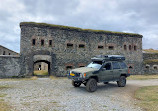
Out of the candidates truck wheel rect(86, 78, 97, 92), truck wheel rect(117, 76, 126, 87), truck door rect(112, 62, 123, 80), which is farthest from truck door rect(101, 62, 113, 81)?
truck wheel rect(117, 76, 126, 87)

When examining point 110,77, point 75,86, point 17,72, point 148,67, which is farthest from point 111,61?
point 148,67

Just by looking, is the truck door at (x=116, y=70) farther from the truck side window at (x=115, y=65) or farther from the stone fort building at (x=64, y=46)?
the stone fort building at (x=64, y=46)

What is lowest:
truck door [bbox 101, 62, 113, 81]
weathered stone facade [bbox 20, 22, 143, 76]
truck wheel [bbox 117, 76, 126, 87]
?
truck wheel [bbox 117, 76, 126, 87]

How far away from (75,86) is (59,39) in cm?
855

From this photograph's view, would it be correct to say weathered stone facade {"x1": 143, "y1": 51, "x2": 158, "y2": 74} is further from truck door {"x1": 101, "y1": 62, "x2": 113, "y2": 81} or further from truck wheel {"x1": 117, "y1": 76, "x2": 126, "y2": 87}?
truck door {"x1": 101, "y1": 62, "x2": 113, "y2": 81}

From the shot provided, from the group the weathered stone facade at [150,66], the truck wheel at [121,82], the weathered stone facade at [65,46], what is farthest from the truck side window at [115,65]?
the weathered stone facade at [150,66]

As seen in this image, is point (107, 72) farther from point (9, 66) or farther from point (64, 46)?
point (9, 66)

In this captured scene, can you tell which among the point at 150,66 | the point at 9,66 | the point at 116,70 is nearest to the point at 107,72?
the point at 116,70

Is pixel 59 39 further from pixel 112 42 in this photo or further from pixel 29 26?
pixel 112 42

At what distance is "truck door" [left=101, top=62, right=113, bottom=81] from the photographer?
8844 millimetres

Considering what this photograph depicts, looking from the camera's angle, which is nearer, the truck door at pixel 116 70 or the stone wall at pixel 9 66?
the truck door at pixel 116 70

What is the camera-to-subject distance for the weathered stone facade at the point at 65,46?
15.3 m

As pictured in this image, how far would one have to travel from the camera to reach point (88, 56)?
17812mm

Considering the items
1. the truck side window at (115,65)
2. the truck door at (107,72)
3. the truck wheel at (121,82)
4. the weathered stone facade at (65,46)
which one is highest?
the weathered stone facade at (65,46)
